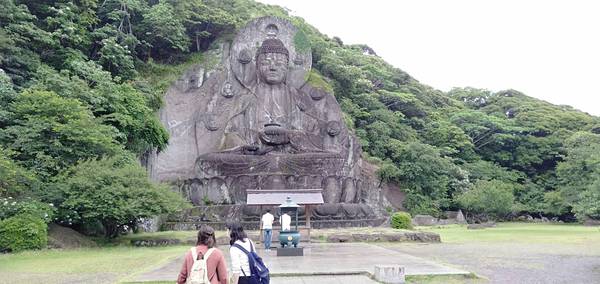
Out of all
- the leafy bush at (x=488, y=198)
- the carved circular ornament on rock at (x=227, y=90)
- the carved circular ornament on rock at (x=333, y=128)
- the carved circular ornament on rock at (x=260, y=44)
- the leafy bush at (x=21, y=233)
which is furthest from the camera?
the leafy bush at (x=488, y=198)

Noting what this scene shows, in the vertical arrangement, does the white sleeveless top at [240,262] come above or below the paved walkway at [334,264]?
above

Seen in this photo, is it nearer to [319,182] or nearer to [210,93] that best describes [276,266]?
[319,182]

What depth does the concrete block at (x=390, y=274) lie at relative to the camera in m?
8.81

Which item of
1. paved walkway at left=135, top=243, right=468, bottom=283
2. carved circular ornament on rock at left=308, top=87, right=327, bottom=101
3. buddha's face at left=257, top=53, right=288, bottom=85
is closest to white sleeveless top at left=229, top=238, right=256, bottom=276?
paved walkway at left=135, top=243, right=468, bottom=283

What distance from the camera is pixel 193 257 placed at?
199 inches

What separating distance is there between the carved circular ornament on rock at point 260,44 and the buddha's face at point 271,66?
0.86 m

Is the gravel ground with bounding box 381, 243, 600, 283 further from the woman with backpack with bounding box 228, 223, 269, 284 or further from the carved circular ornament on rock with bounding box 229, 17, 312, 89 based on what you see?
the carved circular ornament on rock with bounding box 229, 17, 312, 89

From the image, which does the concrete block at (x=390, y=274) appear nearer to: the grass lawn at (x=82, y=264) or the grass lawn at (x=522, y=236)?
the grass lawn at (x=82, y=264)

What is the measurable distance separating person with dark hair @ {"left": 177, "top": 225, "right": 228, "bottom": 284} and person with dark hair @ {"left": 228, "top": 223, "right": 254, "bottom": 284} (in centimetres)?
55

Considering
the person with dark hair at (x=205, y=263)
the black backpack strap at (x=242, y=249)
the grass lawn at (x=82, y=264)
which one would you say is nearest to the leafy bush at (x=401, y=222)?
the grass lawn at (x=82, y=264)

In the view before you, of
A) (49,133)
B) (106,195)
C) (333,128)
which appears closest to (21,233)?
(106,195)

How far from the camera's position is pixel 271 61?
28328 millimetres

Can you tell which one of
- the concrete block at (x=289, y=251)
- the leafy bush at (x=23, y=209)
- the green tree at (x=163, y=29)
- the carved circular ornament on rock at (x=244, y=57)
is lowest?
the concrete block at (x=289, y=251)

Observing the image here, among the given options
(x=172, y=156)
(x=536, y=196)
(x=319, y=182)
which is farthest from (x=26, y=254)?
(x=536, y=196)
